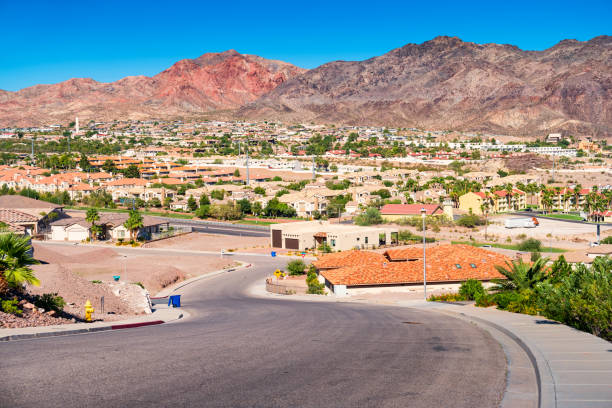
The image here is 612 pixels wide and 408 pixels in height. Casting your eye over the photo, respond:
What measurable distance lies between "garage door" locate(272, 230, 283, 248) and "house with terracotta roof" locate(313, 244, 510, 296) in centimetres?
3036

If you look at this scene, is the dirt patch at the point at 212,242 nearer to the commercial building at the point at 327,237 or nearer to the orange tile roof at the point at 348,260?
the commercial building at the point at 327,237

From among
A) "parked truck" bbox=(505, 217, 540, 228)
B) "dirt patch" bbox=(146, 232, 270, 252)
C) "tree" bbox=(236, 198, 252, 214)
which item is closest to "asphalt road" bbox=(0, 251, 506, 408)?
"dirt patch" bbox=(146, 232, 270, 252)

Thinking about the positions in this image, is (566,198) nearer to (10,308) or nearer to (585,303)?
(585,303)

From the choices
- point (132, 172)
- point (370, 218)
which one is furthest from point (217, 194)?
point (132, 172)

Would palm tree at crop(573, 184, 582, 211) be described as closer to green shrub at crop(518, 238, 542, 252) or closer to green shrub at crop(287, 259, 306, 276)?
green shrub at crop(518, 238, 542, 252)

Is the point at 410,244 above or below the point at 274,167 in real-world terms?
below

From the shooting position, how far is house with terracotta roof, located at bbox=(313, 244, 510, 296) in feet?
132

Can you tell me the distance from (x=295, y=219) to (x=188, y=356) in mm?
92423

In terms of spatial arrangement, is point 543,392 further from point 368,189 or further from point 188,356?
point 368,189

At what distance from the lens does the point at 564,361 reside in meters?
Result: 10.6

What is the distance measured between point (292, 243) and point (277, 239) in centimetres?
270

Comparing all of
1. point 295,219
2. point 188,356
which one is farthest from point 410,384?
point 295,219

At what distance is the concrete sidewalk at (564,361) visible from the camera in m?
8.42

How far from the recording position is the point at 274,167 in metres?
176
